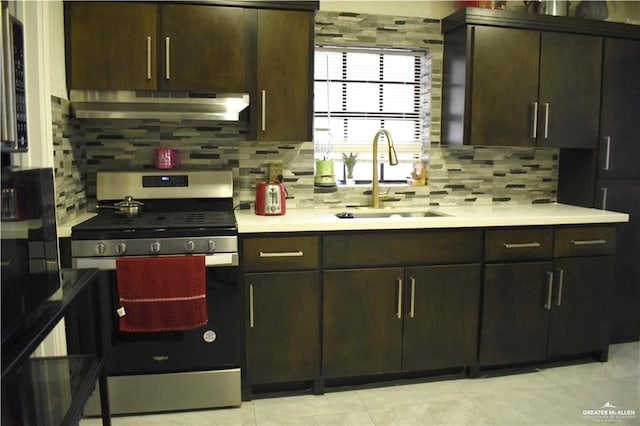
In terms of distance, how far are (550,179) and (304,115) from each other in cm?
182

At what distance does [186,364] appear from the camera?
236 cm

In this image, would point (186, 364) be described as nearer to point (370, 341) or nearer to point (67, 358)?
point (67, 358)

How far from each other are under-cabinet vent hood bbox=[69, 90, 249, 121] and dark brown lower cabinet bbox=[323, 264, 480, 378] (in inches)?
38.8

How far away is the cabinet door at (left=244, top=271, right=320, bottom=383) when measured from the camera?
242cm

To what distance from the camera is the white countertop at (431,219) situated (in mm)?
2402

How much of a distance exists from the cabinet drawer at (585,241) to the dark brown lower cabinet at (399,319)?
1.66 feet

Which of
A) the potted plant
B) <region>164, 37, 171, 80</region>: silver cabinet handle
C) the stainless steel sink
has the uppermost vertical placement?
<region>164, 37, 171, 80</region>: silver cabinet handle

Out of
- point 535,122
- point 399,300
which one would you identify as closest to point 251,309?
point 399,300

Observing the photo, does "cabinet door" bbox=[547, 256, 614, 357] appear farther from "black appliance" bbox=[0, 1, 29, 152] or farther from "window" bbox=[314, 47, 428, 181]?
"black appliance" bbox=[0, 1, 29, 152]

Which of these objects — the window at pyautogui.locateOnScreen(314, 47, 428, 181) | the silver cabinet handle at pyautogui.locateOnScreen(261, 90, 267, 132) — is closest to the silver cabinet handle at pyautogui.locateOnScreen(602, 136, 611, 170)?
the window at pyautogui.locateOnScreen(314, 47, 428, 181)

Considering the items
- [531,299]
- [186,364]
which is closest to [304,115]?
[186,364]

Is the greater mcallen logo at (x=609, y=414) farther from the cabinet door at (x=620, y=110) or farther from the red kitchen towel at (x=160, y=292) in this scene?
the red kitchen towel at (x=160, y=292)

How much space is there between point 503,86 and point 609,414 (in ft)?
5.85

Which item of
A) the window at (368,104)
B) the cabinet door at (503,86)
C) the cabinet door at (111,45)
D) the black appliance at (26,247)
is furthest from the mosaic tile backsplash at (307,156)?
the black appliance at (26,247)
